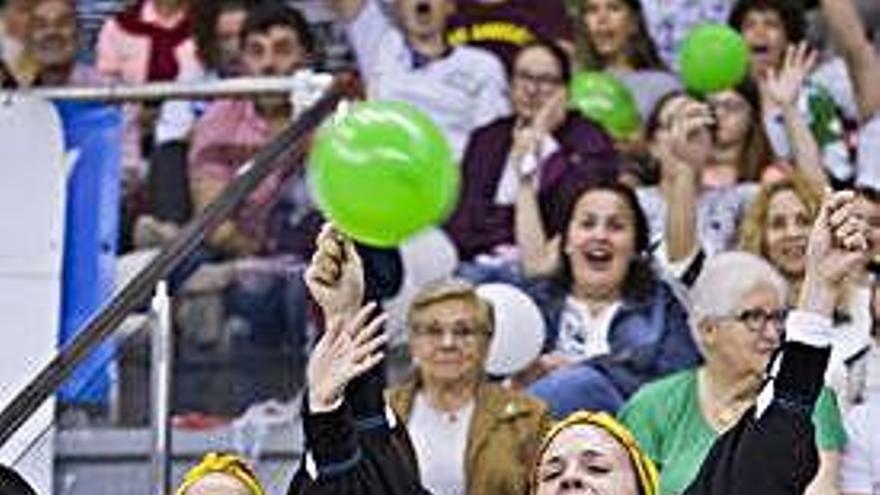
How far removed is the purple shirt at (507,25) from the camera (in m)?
11.5

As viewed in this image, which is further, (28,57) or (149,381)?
(28,57)

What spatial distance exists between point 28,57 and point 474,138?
1.69 metres

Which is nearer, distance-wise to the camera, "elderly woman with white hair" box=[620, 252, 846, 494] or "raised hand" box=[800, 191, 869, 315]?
"raised hand" box=[800, 191, 869, 315]

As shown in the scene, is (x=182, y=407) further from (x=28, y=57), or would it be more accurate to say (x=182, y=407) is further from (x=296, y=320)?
(x=28, y=57)

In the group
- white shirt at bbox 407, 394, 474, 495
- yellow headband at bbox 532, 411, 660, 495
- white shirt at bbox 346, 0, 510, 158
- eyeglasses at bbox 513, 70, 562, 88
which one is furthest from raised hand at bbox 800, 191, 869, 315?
white shirt at bbox 346, 0, 510, 158

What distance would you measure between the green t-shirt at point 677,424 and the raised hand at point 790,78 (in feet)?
7.21

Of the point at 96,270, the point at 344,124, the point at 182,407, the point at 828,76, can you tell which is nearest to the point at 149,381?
the point at 182,407

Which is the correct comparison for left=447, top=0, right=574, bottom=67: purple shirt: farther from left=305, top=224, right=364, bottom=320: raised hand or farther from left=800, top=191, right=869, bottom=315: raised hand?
left=800, top=191, right=869, bottom=315: raised hand

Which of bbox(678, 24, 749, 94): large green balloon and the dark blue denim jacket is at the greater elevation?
bbox(678, 24, 749, 94): large green balloon

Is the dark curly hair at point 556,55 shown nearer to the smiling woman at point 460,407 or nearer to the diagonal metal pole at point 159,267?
the diagonal metal pole at point 159,267

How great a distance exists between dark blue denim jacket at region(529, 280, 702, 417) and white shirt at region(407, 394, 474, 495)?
42 cm

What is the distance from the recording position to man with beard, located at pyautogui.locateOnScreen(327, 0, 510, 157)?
1124cm

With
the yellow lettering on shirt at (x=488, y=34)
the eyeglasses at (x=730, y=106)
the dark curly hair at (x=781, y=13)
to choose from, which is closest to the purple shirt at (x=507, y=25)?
the yellow lettering on shirt at (x=488, y=34)

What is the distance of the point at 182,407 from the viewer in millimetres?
8891
